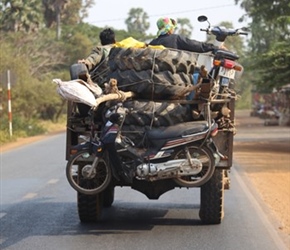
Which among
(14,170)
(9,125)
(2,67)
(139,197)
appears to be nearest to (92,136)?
(139,197)

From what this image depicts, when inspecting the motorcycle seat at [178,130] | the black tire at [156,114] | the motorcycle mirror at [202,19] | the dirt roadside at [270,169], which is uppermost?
the motorcycle mirror at [202,19]

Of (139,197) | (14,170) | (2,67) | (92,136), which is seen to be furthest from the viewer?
(2,67)

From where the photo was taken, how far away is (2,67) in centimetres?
3362

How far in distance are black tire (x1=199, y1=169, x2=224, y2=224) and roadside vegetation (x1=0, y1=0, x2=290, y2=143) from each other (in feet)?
19.7

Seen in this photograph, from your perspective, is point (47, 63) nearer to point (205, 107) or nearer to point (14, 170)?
point (14, 170)

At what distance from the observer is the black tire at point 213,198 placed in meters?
9.18

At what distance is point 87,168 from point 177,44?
2.18m

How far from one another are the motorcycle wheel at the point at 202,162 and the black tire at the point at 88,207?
1405 millimetres

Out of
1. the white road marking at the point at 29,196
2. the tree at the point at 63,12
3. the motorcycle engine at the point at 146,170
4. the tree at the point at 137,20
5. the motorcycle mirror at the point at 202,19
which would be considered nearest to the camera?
the motorcycle engine at the point at 146,170

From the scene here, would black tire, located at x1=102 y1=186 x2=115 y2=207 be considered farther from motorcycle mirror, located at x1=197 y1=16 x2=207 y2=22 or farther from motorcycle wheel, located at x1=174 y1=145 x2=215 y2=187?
motorcycle mirror, located at x1=197 y1=16 x2=207 y2=22

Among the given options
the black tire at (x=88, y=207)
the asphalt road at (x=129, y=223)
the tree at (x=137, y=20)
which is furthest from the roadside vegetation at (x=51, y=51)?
the tree at (x=137, y=20)

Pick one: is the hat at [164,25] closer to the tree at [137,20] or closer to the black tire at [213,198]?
the black tire at [213,198]

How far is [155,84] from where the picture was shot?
860 cm

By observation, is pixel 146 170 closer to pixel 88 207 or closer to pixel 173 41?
pixel 88 207
